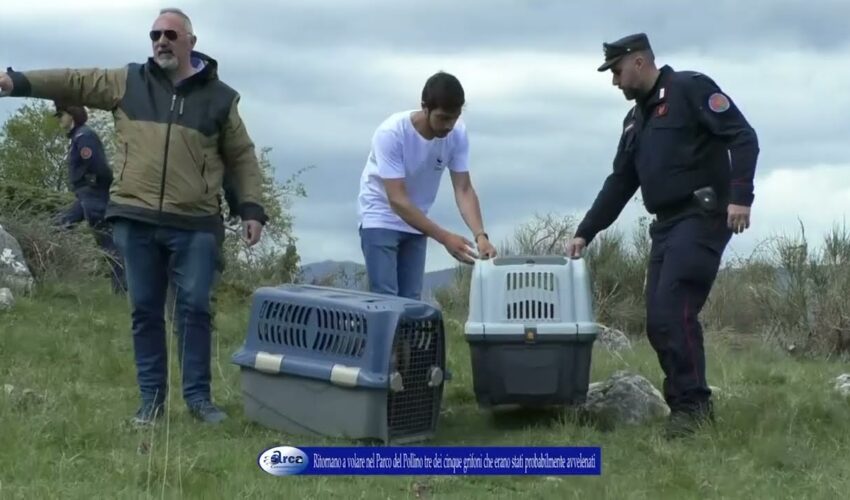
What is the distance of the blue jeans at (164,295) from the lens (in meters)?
5.62

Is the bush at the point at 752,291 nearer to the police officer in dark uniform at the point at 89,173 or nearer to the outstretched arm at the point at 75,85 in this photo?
the police officer in dark uniform at the point at 89,173

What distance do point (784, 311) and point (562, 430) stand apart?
7.45m

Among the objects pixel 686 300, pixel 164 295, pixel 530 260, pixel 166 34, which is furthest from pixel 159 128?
pixel 686 300

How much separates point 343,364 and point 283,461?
0.56 meters

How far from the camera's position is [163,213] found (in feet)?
18.1

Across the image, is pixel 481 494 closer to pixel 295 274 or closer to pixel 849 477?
pixel 849 477

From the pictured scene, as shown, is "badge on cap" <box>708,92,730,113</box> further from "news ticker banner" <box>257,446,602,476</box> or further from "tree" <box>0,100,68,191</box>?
"tree" <box>0,100,68,191</box>

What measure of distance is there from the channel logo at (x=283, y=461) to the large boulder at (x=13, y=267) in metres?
5.98

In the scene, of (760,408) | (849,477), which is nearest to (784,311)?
(760,408)

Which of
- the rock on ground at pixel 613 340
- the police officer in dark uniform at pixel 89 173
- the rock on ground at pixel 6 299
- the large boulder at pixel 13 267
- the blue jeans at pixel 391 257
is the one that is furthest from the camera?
the police officer in dark uniform at pixel 89 173

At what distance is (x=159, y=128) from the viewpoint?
217 inches

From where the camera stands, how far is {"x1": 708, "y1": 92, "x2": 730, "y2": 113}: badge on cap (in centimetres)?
556

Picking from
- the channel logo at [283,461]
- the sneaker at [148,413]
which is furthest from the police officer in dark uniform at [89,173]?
the channel logo at [283,461]

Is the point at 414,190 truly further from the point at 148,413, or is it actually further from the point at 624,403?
the point at 148,413
